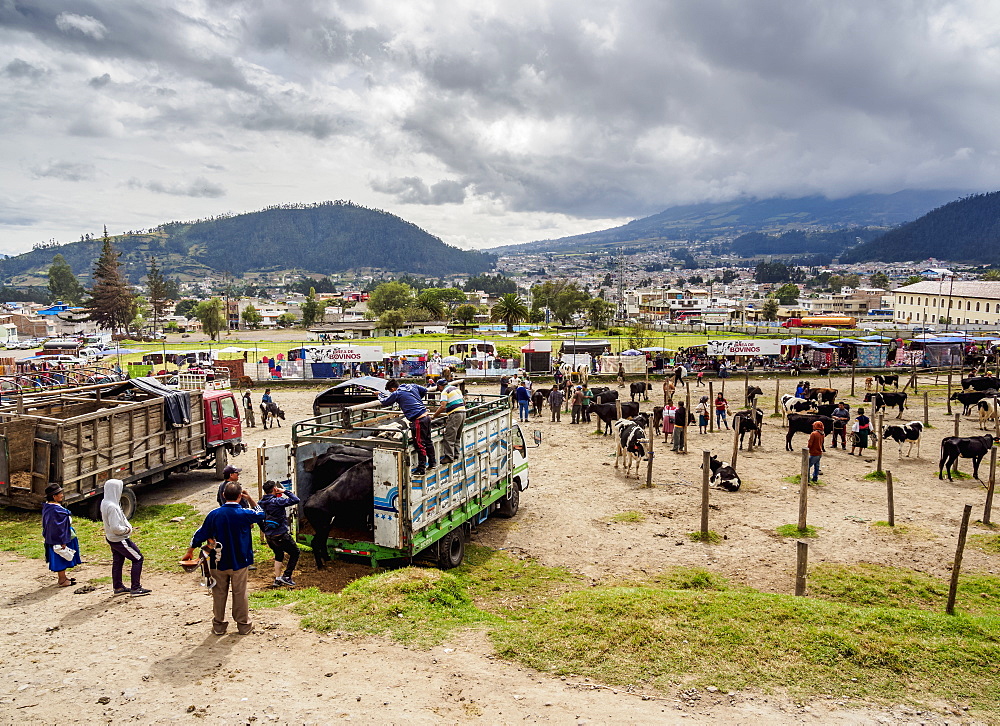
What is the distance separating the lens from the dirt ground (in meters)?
5.81

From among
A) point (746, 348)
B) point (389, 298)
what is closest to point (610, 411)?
point (746, 348)

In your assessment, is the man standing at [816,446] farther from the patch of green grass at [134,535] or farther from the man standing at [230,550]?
the man standing at [230,550]

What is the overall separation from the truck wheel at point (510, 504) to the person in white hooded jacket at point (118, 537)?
6.72 metres

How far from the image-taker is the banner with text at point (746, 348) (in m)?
41.6

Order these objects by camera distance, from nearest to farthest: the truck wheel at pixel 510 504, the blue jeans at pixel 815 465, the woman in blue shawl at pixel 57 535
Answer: the woman in blue shawl at pixel 57 535 < the truck wheel at pixel 510 504 < the blue jeans at pixel 815 465

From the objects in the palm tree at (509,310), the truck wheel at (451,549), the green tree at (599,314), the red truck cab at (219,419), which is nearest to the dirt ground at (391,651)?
the truck wheel at (451,549)

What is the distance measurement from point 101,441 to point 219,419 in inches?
147

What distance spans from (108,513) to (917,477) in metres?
18.4

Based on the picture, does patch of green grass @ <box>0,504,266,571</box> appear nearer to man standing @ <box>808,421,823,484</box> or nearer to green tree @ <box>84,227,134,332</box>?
man standing @ <box>808,421,823,484</box>

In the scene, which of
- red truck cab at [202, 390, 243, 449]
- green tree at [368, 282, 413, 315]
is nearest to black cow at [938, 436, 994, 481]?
red truck cab at [202, 390, 243, 449]

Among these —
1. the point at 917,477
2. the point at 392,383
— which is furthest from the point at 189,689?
the point at 917,477

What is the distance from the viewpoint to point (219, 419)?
53.0 feet

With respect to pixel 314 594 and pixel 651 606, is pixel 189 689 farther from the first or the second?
pixel 651 606

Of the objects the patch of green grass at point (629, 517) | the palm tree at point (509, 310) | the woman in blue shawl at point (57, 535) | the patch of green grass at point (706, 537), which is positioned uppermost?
the palm tree at point (509, 310)
